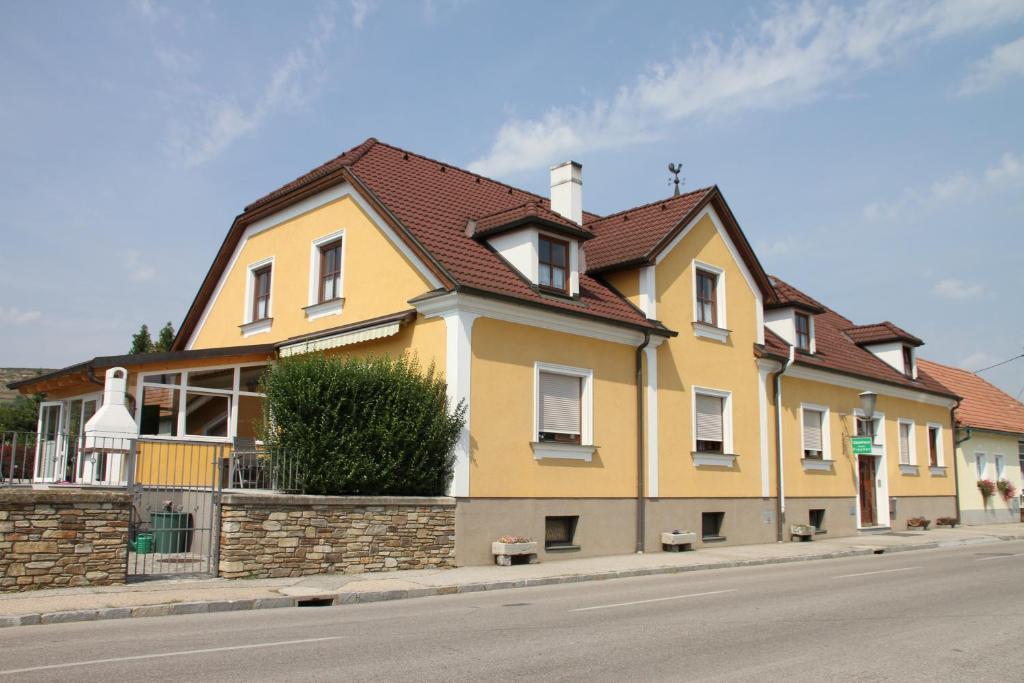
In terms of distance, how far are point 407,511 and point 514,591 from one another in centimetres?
267

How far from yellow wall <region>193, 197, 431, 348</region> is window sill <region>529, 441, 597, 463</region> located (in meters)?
3.80

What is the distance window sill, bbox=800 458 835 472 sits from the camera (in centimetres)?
2522

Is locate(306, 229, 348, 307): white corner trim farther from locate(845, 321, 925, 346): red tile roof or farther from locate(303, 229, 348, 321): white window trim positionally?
locate(845, 321, 925, 346): red tile roof

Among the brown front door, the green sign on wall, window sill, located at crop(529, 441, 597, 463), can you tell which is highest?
the green sign on wall

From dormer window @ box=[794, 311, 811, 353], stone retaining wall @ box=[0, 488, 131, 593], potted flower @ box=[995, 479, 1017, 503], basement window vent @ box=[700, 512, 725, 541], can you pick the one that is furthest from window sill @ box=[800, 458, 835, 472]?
stone retaining wall @ box=[0, 488, 131, 593]

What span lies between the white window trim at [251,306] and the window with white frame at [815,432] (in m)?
14.6

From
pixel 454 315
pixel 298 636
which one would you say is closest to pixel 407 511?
pixel 454 315

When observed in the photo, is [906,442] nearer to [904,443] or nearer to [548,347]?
[904,443]

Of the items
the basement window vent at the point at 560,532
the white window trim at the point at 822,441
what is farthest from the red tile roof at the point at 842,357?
the basement window vent at the point at 560,532

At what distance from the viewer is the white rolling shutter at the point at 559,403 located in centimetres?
1831

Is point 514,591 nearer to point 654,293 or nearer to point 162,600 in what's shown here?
point 162,600

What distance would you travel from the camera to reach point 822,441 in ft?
86.8

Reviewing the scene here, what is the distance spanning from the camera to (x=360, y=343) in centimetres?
1905

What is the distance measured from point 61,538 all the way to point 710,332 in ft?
49.6
